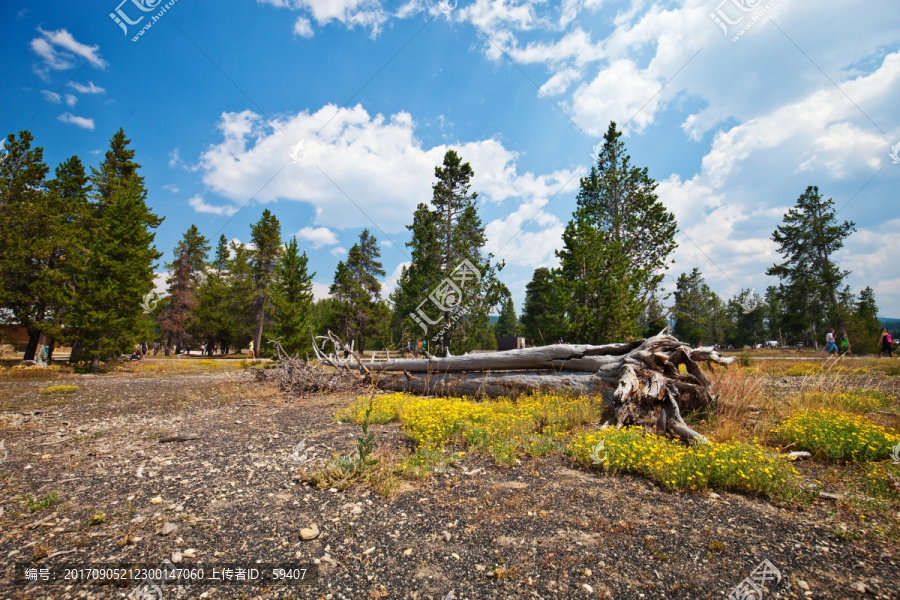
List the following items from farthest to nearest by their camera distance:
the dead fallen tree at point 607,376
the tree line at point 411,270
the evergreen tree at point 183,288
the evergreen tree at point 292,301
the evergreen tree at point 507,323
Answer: the evergreen tree at point 507,323, the evergreen tree at point 183,288, the evergreen tree at point 292,301, the tree line at point 411,270, the dead fallen tree at point 607,376

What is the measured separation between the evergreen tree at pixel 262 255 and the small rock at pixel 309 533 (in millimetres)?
42763

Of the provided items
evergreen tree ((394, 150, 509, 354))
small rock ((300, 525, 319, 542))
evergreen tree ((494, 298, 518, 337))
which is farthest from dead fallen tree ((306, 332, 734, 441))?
evergreen tree ((494, 298, 518, 337))

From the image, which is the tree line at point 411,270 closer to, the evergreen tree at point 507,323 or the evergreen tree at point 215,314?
the evergreen tree at point 215,314

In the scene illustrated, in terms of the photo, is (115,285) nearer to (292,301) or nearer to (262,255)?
(292,301)

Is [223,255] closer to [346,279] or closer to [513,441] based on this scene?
[346,279]

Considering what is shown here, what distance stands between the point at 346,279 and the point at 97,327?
25.4m

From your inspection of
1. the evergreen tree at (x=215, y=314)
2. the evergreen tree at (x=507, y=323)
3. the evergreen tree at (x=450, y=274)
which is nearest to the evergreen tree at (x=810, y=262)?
the evergreen tree at (x=450, y=274)

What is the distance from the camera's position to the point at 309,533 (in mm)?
3199

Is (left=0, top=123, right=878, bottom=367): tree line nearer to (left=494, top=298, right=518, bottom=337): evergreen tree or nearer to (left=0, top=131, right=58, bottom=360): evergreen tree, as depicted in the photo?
(left=0, top=131, right=58, bottom=360): evergreen tree

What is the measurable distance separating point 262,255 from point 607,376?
43707 millimetres

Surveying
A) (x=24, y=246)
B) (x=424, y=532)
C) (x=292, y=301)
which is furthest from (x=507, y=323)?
(x=424, y=532)

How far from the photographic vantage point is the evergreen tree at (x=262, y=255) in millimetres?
41875

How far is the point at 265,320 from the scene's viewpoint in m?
48.4

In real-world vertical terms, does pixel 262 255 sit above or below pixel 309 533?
above
